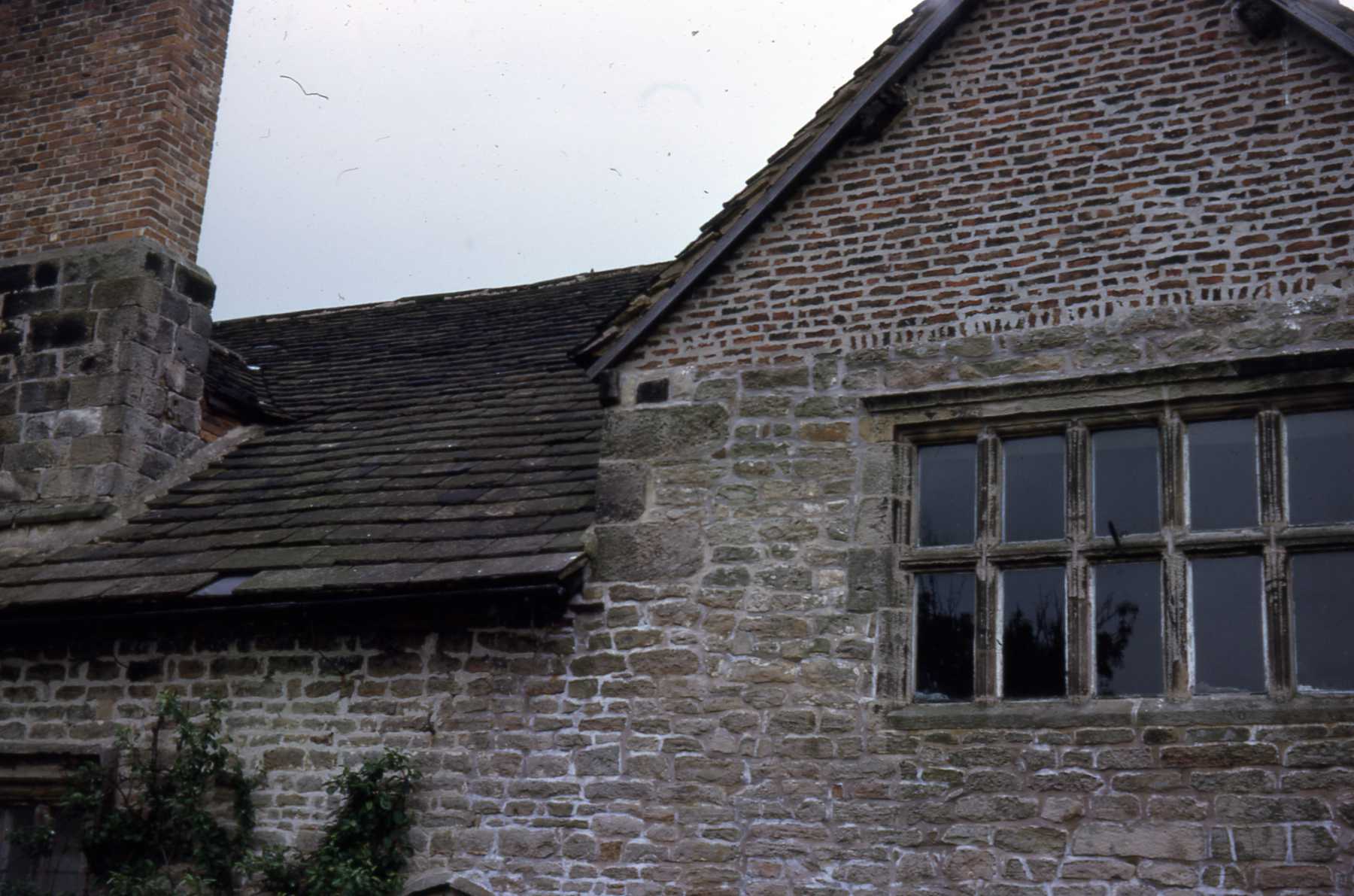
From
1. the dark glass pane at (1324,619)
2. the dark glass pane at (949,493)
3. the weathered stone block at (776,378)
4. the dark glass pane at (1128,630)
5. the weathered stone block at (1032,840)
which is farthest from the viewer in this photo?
the weathered stone block at (776,378)

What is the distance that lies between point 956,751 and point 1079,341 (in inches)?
88.1

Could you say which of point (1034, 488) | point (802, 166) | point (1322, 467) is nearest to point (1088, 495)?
point (1034, 488)

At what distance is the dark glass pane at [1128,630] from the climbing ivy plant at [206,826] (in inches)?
151

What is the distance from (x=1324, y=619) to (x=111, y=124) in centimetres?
930

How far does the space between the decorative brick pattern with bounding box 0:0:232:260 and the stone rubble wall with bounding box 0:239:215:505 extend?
32 centimetres

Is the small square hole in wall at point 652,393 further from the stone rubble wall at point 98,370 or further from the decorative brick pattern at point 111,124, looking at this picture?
the decorative brick pattern at point 111,124

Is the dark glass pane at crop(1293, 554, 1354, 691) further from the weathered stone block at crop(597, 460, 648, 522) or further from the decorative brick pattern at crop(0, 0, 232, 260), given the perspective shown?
the decorative brick pattern at crop(0, 0, 232, 260)

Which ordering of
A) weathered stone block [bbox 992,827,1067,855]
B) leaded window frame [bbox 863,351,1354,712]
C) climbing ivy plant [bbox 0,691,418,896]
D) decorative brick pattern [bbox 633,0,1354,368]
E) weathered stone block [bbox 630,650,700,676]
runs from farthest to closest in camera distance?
climbing ivy plant [bbox 0,691,418,896] < weathered stone block [bbox 630,650,700,676] < decorative brick pattern [bbox 633,0,1354,368] < leaded window frame [bbox 863,351,1354,712] < weathered stone block [bbox 992,827,1067,855]

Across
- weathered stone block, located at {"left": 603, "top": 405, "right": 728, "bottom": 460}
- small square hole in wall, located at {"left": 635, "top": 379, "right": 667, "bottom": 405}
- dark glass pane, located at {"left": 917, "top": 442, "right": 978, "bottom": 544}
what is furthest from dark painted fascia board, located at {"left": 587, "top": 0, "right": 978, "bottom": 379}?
dark glass pane, located at {"left": 917, "top": 442, "right": 978, "bottom": 544}

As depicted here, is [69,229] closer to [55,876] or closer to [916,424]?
[55,876]

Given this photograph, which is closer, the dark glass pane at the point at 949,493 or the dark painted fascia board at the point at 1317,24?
the dark painted fascia board at the point at 1317,24

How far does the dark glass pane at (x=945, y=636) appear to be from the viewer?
26.2 ft

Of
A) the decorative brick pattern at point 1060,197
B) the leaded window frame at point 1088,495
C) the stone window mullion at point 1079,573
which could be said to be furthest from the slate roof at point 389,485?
the stone window mullion at point 1079,573

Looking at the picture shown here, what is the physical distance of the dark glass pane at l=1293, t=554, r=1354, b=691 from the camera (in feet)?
23.7
